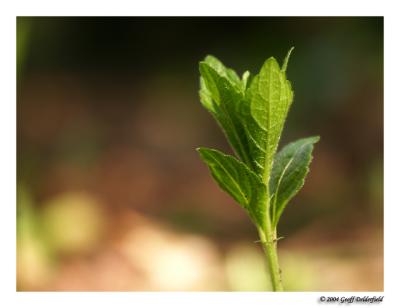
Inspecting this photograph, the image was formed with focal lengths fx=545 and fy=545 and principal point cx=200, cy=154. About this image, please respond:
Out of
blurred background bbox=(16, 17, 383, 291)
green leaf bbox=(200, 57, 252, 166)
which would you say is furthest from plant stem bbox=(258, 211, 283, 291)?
blurred background bbox=(16, 17, 383, 291)

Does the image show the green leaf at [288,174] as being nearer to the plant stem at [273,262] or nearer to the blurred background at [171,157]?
the plant stem at [273,262]

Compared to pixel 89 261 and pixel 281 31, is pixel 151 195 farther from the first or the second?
pixel 281 31

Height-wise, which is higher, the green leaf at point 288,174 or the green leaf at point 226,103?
the green leaf at point 226,103

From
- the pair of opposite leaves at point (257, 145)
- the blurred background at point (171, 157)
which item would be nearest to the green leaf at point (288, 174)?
the pair of opposite leaves at point (257, 145)

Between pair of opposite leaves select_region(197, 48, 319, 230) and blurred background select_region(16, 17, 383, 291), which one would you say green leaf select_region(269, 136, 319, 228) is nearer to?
pair of opposite leaves select_region(197, 48, 319, 230)

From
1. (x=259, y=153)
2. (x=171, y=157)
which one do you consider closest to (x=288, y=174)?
(x=259, y=153)

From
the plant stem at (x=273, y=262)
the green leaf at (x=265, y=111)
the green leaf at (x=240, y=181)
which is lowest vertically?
the plant stem at (x=273, y=262)
